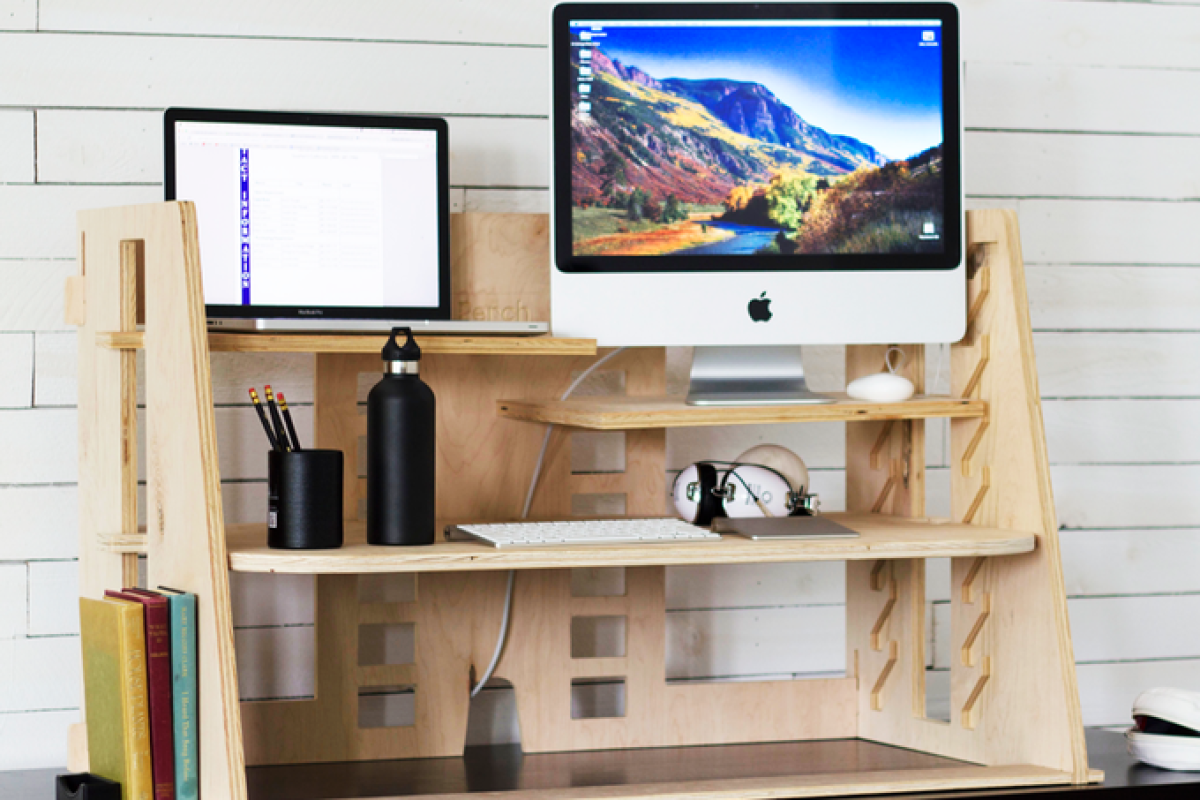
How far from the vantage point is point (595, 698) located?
6.03 feet

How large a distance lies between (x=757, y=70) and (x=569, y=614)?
2.52 ft

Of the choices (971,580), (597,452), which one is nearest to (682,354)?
(597,452)

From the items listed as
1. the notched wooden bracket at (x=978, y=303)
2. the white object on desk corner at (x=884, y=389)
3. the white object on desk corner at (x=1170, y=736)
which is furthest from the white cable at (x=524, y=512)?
the white object on desk corner at (x=1170, y=736)

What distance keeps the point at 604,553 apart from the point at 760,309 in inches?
16.7

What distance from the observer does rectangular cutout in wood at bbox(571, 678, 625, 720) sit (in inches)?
72.1

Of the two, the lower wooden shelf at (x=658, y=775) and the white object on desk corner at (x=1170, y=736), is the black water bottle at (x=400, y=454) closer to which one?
the lower wooden shelf at (x=658, y=775)

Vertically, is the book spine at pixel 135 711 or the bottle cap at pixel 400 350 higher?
the bottle cap at pixel 400 350

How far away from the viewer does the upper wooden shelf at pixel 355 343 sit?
4.36ft

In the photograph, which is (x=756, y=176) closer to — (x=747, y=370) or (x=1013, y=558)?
(x=747, y=370)

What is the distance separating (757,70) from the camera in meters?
1.55

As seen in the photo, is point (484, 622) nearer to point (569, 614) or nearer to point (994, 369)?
point (569, 614)

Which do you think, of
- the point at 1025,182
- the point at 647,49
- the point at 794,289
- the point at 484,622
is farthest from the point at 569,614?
the point at 1025,182

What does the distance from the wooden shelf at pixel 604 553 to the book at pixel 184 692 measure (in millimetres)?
67

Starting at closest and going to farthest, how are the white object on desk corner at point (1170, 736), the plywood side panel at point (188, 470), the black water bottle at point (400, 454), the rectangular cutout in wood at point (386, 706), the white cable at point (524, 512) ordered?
the plywood side panel at point (188, 470) → the black water bottle at point (400, 454) → the white object on desk corner at point (1170, 736) → the white cable at point (524, 512) → the rectangular cutout in wood at point (386, 706)
